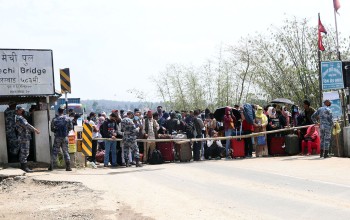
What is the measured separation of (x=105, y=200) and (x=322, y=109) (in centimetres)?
963

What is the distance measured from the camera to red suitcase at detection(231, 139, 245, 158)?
66.4 feet

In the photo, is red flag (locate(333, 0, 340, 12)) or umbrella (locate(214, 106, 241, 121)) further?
red flag (locate(333, 0, 340, 12))

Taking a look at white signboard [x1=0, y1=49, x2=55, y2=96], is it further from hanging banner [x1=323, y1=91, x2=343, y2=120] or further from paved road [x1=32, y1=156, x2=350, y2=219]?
Result: hanging banner [x1=323, y1=91, x2=343, y2=120]

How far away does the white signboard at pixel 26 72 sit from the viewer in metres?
16.9

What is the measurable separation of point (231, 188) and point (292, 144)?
831 centimetres

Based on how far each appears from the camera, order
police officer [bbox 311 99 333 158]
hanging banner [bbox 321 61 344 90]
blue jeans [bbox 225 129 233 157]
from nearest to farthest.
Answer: police officer [bbox 311 99 333 158]
hanging banner [bbox 321 61 344 90]
blue jeans [bbox 225 129 233 157]

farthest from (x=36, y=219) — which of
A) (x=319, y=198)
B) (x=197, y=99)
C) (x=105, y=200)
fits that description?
(x=197, y=99)

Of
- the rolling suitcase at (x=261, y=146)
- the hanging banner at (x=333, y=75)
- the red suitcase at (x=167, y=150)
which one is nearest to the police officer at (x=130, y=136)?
the red suitcase at (x=167, y=150)

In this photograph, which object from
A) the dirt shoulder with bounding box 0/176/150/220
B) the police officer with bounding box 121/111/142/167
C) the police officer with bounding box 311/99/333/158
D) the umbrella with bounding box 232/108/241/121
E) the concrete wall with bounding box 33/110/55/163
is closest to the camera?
the dirt shoulder with bounding box 0/176/150/220

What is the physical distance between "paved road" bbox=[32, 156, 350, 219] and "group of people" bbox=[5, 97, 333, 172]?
38.8 inches

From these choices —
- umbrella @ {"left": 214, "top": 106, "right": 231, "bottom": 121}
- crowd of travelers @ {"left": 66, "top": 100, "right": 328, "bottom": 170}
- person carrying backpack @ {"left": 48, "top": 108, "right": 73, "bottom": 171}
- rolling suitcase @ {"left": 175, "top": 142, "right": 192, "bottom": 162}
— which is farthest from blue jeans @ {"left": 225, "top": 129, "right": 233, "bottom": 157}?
person carrying backpack @ {"left": 48, "top": 108, "right": 73, "bottom": 171}

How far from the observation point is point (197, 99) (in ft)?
139

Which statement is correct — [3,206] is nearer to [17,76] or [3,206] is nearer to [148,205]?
[148,205]

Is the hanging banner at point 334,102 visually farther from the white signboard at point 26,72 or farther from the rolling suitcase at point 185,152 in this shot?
the white signboard at point 26,72
